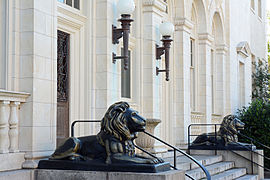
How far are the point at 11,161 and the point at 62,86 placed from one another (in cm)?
239

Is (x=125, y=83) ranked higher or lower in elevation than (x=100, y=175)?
higher

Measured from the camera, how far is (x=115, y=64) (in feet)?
32.8

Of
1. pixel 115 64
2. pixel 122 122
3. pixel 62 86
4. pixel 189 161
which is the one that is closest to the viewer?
pixel 122 122

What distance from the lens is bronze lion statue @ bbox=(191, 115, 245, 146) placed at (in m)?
13.9

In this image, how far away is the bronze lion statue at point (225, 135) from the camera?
13.9 m

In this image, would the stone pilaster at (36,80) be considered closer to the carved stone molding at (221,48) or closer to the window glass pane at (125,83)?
the window glass pane at (125,83)

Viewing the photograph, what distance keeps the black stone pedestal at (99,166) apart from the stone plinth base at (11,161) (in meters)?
0.31

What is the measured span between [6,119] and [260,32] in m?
24.3

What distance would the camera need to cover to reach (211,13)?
59.0 feet

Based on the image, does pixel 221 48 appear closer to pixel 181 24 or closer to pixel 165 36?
pixel 181 24

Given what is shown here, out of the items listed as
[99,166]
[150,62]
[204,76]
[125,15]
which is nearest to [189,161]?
[150,62]

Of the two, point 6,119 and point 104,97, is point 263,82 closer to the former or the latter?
point 104,97

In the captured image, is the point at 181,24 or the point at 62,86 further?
the point at 181,24

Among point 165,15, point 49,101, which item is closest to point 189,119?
point 165,15
